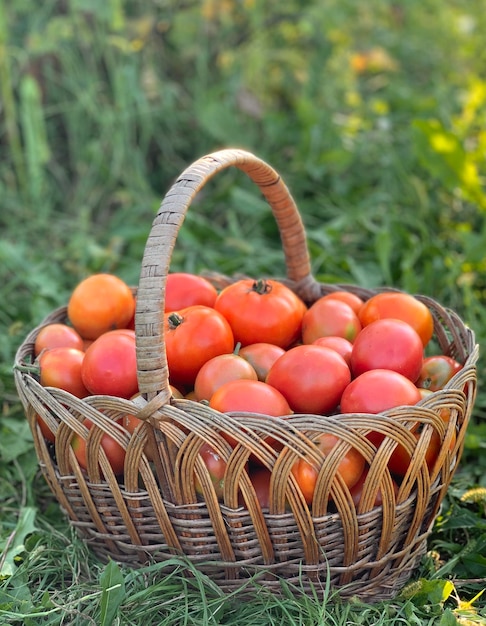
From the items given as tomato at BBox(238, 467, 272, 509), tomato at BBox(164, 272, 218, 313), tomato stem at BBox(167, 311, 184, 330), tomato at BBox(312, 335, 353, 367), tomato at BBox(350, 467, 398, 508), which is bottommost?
tomato at BBox(350, 467, 398, 508)

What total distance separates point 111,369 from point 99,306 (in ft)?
0.96

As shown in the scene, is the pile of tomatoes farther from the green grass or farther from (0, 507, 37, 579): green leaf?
the green grass

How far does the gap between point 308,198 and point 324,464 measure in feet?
6.97

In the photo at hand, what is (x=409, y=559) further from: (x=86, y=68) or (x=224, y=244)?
(x=86, y=68)

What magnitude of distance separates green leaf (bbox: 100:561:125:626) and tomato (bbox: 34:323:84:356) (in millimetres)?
523

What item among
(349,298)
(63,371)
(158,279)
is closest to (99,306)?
(63,371)

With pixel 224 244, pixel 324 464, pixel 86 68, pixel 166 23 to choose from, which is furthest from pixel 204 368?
pixel 166 23

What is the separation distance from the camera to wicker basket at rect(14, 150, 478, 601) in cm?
124

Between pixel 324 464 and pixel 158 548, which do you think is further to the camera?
pixel 158 548

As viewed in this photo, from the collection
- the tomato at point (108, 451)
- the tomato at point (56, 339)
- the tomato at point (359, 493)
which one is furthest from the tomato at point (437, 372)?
the tomato at point (56, 339)

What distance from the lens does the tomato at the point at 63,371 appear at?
151 cm

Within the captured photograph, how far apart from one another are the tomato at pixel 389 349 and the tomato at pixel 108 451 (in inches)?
19.4

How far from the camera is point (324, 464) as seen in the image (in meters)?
1.23

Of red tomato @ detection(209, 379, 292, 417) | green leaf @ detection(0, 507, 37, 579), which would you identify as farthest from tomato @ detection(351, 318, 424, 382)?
green leaf @ detection(0, 507, 37, 579)
